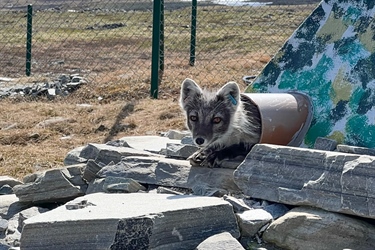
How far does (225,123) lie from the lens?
6695mm

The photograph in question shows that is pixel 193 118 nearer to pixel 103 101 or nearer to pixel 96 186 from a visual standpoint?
pixel 96 186

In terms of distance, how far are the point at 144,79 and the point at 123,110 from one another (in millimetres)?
1852

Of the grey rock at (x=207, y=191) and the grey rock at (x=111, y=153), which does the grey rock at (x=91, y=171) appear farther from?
the grey rock at (x=207, y=191)

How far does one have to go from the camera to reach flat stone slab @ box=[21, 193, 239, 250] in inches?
190

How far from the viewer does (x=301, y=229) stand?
4.94m

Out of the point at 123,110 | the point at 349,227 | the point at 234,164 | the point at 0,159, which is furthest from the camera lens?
the point at 123,110

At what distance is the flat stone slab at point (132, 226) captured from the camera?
4820 mm

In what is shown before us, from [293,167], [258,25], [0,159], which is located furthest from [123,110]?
[258,25]

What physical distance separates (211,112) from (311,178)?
1674mm

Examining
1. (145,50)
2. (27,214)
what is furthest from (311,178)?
(145,50)

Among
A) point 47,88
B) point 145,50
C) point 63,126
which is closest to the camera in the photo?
point 63,126

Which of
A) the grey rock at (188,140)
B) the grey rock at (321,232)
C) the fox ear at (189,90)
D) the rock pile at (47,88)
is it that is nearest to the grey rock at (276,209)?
the grey rock at (321,232)

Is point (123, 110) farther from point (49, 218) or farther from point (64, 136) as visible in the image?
point (49, 218)

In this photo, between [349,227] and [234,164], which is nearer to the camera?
[349,227]
